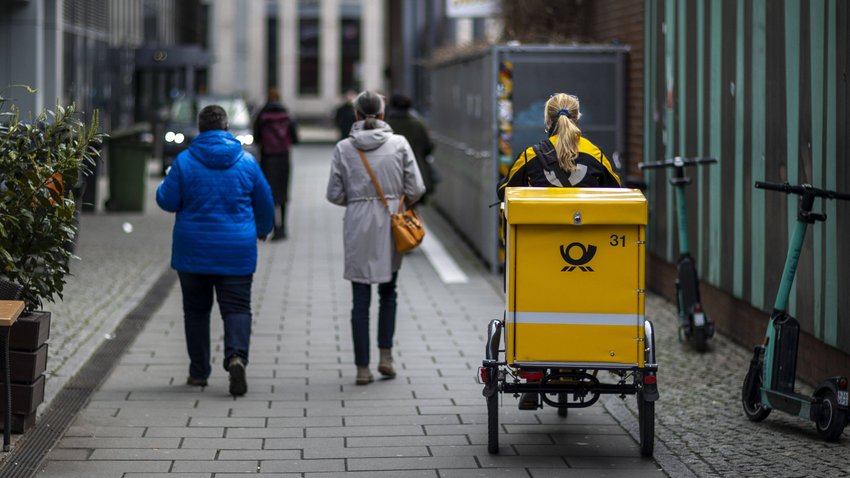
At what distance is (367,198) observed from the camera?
884cm

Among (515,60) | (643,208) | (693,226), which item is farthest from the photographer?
(515,60)

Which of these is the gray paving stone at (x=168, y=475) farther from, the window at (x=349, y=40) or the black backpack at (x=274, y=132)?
the window at (x=349, y=40)

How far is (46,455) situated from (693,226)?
585 cm

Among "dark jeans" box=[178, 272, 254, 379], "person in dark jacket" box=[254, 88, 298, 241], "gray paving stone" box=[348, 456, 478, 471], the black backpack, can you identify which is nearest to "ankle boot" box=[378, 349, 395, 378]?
"dark jeans" box=[178, 272, 254, 379]

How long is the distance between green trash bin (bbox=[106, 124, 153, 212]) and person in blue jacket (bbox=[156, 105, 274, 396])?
13.0m

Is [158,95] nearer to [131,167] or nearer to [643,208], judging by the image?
[131,167]

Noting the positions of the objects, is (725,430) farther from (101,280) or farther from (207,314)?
(101,280)

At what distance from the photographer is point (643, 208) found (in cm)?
654

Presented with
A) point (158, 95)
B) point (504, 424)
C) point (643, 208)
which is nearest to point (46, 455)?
point (504, 424)

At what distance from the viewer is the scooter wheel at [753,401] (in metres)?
7.57

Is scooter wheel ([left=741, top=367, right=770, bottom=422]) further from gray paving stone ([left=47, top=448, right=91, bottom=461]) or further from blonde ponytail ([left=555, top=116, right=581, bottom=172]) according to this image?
gray paving stone ([left=47, top=448, right=91, bottom=461])

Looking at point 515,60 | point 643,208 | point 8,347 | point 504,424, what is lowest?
point 504,424

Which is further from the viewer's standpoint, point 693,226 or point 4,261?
point 693,226

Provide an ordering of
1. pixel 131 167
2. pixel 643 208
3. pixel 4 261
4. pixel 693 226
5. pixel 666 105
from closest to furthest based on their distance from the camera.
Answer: pixel 643 208
pixel 4 261
pixel 693 226
pixel 666 105
pixel 131 167
